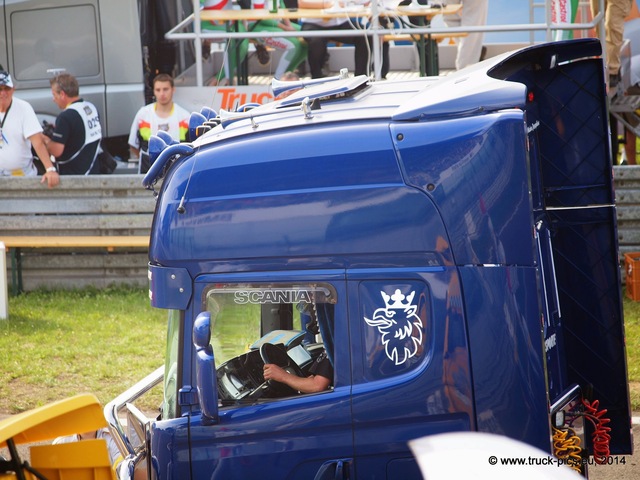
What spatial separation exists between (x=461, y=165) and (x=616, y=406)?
1779 mm

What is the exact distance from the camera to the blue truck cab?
150 inches

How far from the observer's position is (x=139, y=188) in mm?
11414

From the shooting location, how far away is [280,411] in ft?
13.1

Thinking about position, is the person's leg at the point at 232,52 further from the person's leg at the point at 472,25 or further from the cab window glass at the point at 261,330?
the cab window glass at the point at 261,330

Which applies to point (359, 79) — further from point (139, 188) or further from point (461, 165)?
point (139, 188)

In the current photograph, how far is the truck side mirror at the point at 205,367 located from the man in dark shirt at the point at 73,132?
8520mm

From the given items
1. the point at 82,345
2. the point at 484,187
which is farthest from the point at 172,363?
the point at 82,345

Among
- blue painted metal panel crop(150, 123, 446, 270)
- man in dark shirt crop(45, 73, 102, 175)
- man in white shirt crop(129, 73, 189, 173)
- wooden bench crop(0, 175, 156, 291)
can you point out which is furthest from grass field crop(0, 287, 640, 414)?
blue painted metal panel crop(150, 123, 446, 270)

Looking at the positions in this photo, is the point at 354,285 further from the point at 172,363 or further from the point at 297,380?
the point at 172,363

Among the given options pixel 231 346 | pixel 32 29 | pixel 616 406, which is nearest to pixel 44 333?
pixel 32 29

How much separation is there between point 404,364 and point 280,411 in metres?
0.58

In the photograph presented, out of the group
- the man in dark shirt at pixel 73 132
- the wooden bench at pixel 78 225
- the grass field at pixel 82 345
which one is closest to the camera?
the grass field at pixel 82 345

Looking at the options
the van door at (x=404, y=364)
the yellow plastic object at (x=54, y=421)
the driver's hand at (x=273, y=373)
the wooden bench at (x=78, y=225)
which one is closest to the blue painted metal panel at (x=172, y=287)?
the driver's hand at (x=273, y=373)

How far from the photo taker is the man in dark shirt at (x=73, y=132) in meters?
11.8
